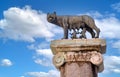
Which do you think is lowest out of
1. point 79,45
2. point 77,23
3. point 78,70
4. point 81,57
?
point 78,70

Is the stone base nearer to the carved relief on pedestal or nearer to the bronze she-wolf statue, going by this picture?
the carved relief on pedestal

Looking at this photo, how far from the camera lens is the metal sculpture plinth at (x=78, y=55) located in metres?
11.0

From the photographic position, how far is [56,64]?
11164 mm

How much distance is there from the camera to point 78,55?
11.1m

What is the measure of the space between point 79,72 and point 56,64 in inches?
35.2

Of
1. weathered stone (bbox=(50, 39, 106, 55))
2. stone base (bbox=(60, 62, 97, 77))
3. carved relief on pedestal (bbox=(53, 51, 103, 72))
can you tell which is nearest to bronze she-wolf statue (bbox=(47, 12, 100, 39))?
weathered stone (bbox=(50, 39, 106, 55))

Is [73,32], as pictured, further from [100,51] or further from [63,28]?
[100,51]

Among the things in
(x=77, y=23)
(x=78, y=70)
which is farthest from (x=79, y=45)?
(x=77, y=23)

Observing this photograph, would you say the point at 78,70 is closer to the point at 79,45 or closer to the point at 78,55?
the point at 78,55

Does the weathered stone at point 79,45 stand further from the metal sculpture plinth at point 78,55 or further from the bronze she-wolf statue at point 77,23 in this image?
the bronze she-wolf statue at point 77,23

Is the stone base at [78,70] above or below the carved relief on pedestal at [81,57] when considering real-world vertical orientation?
below

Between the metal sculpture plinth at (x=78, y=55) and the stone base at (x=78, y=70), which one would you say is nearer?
the stone base at (x=78, y=70)

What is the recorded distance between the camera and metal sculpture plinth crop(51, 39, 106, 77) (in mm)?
11016

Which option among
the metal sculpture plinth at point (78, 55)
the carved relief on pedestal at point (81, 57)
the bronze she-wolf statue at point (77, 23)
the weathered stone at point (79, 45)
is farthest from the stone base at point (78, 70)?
the bronze she-wolf statue at point (77, 23)
